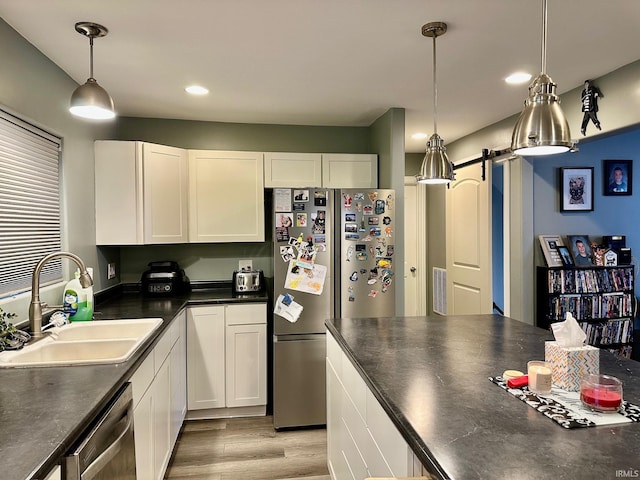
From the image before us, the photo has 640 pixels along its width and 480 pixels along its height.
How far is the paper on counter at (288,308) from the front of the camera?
9.72 feet

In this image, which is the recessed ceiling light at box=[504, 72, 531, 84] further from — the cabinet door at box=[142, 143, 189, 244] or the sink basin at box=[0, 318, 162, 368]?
the sink basin at box=[0, 318, 162, 368]

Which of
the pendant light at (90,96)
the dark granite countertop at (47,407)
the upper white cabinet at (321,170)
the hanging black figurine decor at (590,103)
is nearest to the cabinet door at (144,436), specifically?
the dark granite countertop at (47,407)

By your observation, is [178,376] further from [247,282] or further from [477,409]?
[477,409]

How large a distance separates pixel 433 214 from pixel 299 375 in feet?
8.93

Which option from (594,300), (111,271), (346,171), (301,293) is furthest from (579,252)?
(111,271)

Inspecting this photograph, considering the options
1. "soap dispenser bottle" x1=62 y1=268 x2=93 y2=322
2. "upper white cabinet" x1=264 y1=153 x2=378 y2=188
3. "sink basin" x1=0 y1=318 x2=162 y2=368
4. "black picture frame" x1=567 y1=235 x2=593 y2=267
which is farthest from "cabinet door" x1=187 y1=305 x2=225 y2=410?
"black picture frame" x1=567 y1=235 x2=593 y2=267

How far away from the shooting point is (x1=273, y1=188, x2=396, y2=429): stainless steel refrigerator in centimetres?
296

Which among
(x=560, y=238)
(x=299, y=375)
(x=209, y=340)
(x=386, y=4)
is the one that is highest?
(x=386, y=4)

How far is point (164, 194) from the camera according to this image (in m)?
3.17

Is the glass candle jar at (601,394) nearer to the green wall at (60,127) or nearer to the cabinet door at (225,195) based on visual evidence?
the green wall at (60,127)

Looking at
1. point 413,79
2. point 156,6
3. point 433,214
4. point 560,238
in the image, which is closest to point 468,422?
point 156,6

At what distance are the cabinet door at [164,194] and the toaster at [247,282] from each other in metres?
0.53

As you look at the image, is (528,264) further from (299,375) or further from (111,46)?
(111,46)

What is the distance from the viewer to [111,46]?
2102mm
